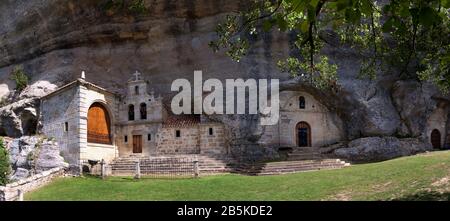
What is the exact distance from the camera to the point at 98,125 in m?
33.3

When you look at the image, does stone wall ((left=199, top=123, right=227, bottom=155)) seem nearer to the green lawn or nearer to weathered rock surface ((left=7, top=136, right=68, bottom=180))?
the green lawn

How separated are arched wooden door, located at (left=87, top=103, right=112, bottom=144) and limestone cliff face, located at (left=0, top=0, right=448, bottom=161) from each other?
3.66 meters

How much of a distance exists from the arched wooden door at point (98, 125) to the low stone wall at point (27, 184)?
374 centimetres

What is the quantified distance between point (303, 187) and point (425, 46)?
24.0 ft

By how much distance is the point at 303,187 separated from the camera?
18734 millimetres

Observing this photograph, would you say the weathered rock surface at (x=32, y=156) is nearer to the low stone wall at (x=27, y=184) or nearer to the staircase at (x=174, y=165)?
the low stone wall at (x=27, y=184)

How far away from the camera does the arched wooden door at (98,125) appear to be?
3244 cm

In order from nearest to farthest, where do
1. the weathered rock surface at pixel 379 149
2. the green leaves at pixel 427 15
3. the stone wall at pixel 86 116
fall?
the green leaves at pixel 427 15 → the weathered rock surface at pixel 379 149 → the stone wall at pixel 86 116

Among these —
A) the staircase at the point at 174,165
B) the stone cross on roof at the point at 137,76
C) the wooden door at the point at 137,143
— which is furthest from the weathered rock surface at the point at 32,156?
the stone cross on roof at the point at 137,76

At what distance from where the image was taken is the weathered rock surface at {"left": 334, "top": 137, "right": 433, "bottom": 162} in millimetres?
30812

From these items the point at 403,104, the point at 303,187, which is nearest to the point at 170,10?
the point at 403,104

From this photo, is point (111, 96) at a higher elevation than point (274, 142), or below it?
higher
